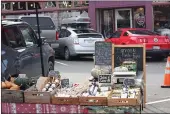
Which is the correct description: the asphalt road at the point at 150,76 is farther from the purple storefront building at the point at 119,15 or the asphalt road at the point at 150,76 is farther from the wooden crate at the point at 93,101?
the purple storefront building at the point at 119,15

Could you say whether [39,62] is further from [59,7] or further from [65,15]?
[65,15]

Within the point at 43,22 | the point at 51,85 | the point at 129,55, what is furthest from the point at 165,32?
the point at 51,85

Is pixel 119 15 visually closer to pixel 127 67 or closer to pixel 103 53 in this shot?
pixel 103 53

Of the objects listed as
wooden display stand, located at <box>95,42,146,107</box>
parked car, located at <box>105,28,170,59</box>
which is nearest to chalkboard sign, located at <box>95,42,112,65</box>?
wooden display stand, located at <box>95,42,146,107</box>

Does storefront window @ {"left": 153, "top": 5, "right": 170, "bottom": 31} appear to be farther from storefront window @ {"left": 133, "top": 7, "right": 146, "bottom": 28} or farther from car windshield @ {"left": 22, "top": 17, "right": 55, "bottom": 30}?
car windshield @ {"left": 22, "top": 17, "right": 55, "bottom": 30}

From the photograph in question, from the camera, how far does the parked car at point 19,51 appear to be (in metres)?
8.48

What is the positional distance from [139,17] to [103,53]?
14.6 m

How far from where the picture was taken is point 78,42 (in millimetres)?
17500

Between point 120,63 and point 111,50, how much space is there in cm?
30

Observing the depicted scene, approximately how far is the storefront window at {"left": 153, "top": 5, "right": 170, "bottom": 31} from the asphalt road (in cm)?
424

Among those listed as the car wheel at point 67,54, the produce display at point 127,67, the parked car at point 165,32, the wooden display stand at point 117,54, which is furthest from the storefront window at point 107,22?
the produce display at point 127,67

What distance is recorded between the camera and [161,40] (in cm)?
1688

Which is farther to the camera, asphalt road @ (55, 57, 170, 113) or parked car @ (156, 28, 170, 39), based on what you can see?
parked car @ (156, 28, 170, 39)

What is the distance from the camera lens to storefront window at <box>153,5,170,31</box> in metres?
21.4
